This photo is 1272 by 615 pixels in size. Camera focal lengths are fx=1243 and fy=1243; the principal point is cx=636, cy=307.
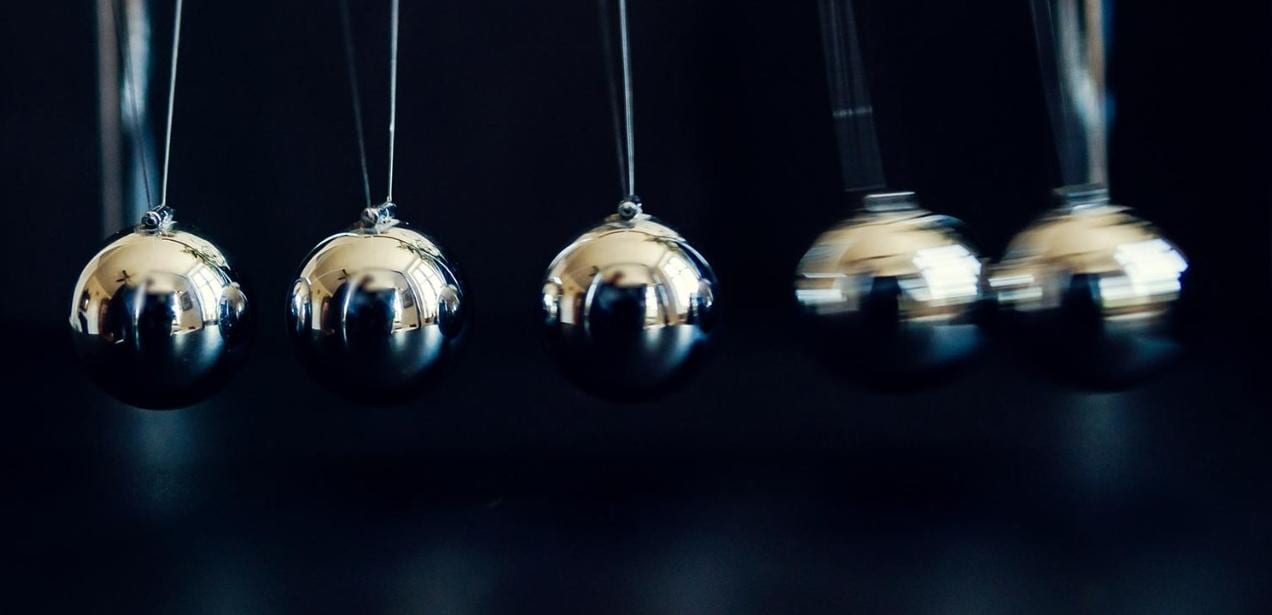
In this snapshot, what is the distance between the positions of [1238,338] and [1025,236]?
2.50ft

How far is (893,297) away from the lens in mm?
990

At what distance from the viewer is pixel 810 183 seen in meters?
1.61

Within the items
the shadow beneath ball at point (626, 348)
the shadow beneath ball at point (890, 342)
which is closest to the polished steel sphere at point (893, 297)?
the shadow beneath ball at point (890, 342)

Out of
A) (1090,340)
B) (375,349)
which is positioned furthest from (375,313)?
(1090,340)

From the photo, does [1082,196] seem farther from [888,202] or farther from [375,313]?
[375,313]

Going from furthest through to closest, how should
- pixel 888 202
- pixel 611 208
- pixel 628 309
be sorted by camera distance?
pixel 611 208 → pixel 888 202 → pixel 628 309

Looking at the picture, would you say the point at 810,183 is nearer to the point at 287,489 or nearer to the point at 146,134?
the point at 287,489

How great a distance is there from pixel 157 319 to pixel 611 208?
0.77m

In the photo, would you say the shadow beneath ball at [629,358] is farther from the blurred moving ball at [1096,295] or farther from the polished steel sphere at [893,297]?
the blurred moving ball at [1096,295]

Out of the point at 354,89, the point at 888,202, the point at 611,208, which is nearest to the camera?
the point at 888,202

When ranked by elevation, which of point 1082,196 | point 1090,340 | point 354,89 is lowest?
point 1090,340

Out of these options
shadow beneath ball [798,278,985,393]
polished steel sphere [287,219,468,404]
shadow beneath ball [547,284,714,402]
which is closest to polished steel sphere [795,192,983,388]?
shadow beneath ball [798,278,985,393]

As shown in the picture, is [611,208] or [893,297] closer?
[893,297]

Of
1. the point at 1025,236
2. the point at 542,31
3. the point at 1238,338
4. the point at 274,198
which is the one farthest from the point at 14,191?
the point at 1238,338
